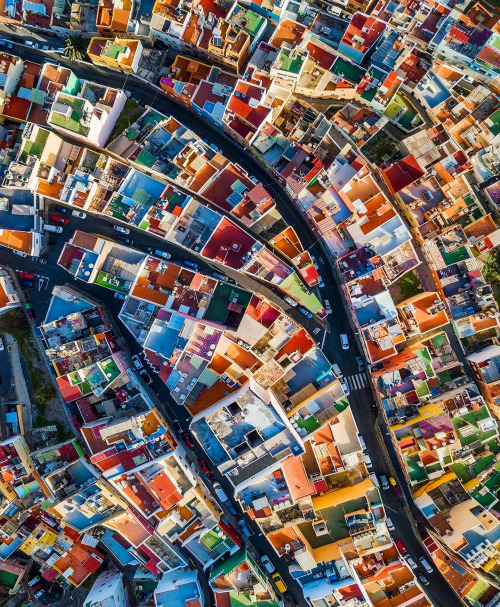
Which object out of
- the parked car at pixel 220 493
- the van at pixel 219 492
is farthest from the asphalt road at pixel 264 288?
the van at pixel 219 492

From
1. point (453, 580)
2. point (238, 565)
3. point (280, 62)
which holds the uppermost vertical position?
point (280, 62)

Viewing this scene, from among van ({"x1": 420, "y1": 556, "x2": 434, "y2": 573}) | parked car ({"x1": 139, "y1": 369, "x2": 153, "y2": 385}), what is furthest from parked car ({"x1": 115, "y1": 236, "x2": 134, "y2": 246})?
van ({"x1": 420, "y1": 556, "x2": 434, "y2": 573})

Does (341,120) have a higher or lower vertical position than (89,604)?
higher

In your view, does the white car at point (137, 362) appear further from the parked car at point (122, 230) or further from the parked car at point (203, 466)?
the parked car at point (122, 230)

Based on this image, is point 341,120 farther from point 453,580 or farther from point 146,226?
point 453,580

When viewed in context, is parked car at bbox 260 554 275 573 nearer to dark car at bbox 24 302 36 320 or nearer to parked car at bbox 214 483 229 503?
A: parked car at bbox 214 483 229 503

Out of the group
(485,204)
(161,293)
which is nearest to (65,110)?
(161,293)
